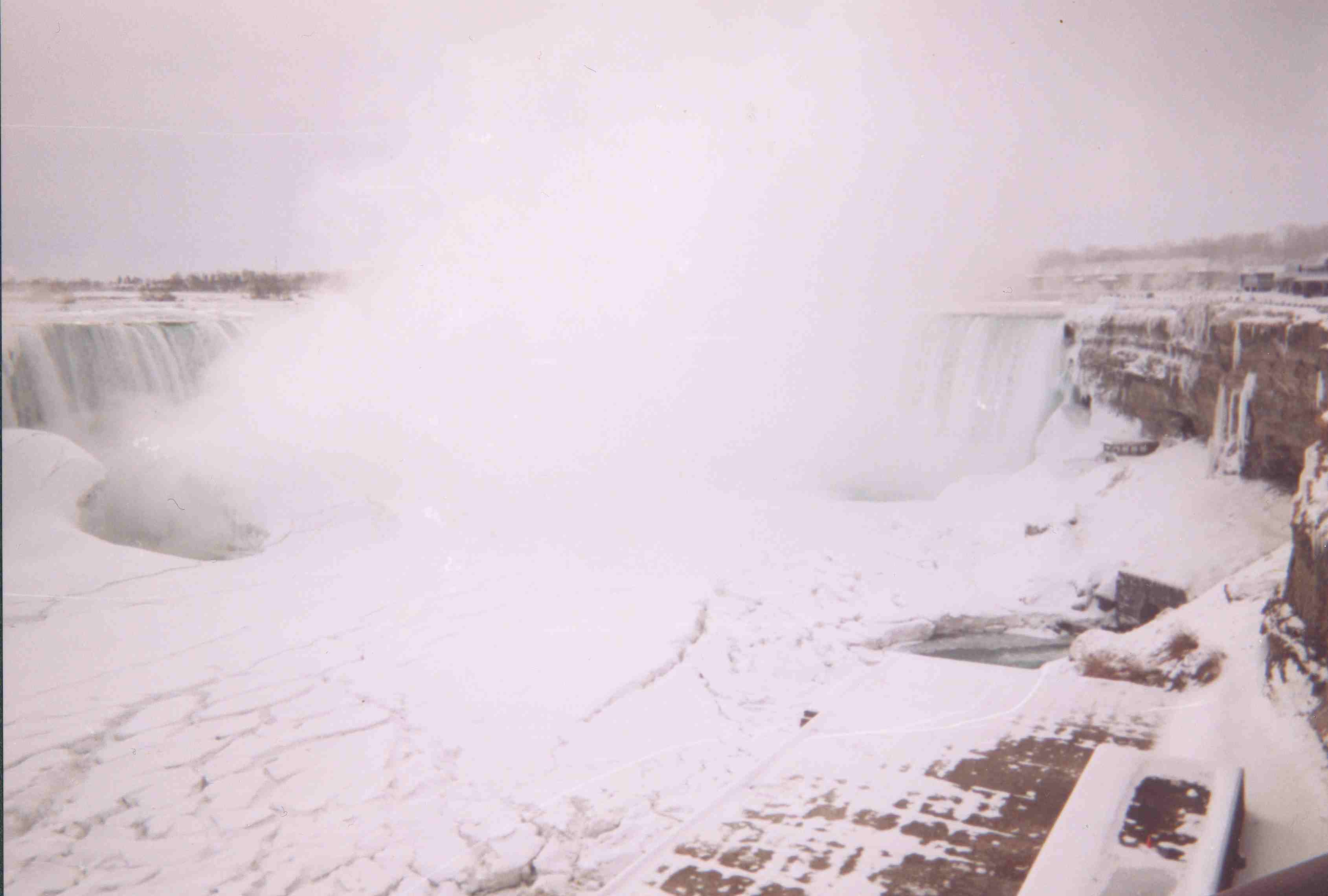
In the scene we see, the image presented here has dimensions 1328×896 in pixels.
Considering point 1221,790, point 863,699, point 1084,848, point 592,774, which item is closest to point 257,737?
point 592,774

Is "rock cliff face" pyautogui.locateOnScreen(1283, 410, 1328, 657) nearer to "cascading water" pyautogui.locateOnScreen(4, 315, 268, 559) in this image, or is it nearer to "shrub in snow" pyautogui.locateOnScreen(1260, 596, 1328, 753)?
"shrub in snow" pyautogui.locateOnScreen(1260, 596, 1328, 753)

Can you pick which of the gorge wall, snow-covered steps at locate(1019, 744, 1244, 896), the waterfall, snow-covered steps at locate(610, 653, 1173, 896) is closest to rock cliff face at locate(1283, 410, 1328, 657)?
the gorge wall

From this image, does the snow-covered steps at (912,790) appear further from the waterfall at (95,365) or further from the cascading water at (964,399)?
the cascading water at (964,399)

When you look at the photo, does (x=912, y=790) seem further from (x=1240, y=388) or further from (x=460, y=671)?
(x=1240, y=388)

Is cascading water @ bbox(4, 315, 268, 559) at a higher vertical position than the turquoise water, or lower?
higher

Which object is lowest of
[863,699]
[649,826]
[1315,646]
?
[649,826]

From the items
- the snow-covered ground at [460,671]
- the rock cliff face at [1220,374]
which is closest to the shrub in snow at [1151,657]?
the snow-covered ground at [460,671]

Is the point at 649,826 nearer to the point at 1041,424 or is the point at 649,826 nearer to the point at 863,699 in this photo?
the point at 863,699
